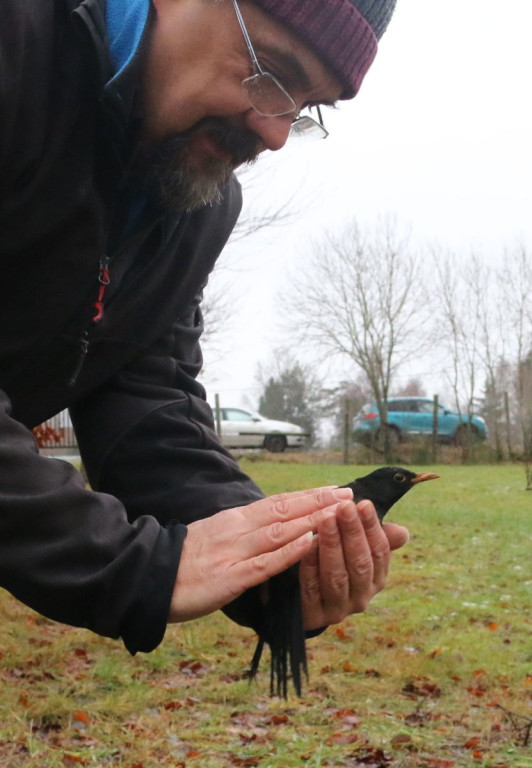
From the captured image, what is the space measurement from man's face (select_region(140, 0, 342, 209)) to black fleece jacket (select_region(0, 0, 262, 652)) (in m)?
0.08

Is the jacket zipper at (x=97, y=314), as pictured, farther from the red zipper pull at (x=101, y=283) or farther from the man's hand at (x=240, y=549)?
the man's hand at (x=240, y=549)

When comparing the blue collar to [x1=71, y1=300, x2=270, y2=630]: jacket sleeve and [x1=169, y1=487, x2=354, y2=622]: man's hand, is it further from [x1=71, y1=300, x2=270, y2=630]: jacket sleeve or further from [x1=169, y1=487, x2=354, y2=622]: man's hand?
[x1=169, y1=487, x2=354, y2=622]: man's hand

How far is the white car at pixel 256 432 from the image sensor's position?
958 inches

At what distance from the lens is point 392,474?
2.02 meters

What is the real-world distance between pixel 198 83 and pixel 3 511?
979 millimetres

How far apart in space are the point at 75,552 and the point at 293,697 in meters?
3.16

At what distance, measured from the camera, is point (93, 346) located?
2156mm

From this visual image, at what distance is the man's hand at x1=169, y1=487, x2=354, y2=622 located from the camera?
5.03 ft

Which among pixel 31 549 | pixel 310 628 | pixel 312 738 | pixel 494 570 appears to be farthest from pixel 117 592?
pixel 494 570

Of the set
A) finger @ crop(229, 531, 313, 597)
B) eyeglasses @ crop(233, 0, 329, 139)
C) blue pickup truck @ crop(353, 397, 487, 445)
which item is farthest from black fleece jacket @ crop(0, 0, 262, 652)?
blue pickup truck @ crop(353, 397, 487, 445)

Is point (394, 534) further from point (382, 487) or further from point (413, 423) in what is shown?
point (413, 423)

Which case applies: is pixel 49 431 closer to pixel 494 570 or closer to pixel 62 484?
A: pixel 494 570

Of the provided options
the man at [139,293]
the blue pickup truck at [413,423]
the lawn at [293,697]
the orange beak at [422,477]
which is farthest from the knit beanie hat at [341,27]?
the blue pickup truck at [413,423]

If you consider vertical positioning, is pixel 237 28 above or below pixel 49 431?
above
